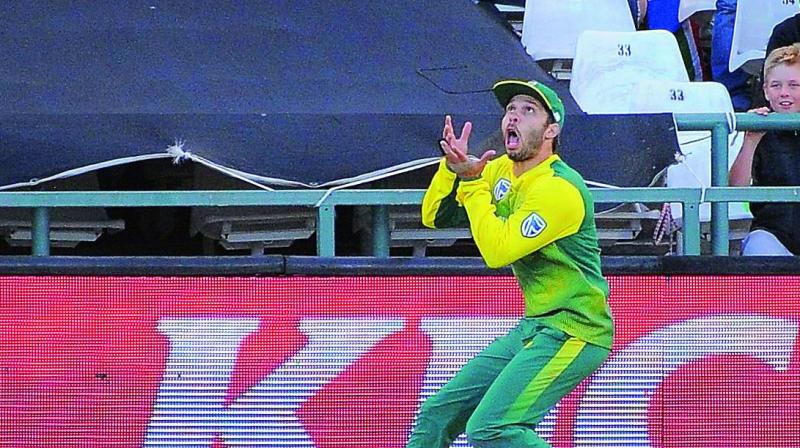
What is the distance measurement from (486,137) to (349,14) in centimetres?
124

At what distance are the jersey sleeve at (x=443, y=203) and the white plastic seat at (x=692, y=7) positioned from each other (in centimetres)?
418

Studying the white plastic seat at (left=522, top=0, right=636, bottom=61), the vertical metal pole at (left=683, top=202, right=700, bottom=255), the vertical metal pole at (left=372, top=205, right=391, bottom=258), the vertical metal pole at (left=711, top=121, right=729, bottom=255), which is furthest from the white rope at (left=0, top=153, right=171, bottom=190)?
the white plastic seat at (left=522, top=0, right=636, bottom=61)

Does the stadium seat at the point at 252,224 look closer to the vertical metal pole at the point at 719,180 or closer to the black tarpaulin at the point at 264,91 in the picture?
the black tarpaulin at the point at 264,91

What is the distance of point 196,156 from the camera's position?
20.0 ft

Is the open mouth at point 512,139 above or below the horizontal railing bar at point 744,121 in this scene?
below

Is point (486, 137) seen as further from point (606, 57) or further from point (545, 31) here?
point (545, 31)

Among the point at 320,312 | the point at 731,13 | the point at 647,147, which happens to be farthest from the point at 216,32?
the point at 731,13

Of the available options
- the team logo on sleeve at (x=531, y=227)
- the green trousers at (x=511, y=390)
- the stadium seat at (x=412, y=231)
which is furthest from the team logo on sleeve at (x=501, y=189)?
the stadium seat at (x=412, y=231)

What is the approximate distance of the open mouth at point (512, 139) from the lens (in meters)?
5.18

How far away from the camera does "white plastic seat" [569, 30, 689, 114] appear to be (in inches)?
309

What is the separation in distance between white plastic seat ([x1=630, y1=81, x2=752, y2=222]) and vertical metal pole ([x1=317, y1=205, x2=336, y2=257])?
1738 millimetres

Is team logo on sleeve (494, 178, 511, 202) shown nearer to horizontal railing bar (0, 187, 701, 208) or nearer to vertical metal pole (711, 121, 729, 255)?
horizontal railing bar (0, 187, 701, 208)

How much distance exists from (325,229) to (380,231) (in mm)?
324

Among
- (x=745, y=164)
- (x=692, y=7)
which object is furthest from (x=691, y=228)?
(x=692, y=7)
